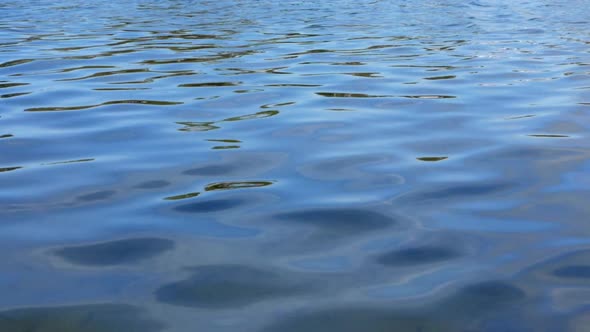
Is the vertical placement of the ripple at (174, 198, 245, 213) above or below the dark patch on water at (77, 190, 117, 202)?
above

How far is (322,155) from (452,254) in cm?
151

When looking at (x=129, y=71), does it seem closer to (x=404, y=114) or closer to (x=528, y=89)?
(x=404, y=114)

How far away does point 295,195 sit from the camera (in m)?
3.67

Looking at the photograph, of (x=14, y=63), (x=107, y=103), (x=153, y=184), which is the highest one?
(x=153, y=184)

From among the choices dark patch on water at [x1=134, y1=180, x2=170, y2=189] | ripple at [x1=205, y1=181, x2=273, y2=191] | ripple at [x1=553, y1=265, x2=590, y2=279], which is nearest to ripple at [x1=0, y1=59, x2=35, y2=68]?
dark patch on water at [x1=134, y1=180, x2=170, y2=189]

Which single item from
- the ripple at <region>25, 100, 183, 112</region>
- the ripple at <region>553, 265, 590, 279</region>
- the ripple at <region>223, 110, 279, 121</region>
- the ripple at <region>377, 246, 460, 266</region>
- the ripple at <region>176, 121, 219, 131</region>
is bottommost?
the ripple at <region>25, 100, 183, 112</region>

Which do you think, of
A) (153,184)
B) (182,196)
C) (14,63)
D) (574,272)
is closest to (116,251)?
(182,196)

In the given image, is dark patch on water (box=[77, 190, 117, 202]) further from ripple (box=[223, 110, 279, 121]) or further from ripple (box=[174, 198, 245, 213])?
ripple (box=[223, 110, 279, 121])

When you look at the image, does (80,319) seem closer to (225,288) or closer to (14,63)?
(225,288)

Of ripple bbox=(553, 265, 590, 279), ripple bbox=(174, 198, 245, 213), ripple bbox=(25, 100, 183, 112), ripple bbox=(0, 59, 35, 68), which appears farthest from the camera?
ripple bbox=(0, 59, 35, 68)

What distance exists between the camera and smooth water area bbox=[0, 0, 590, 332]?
2.55 meters

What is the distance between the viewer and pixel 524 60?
26.6ft

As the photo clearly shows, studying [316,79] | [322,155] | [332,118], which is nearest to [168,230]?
[322,155]

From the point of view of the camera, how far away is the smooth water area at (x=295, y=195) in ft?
8.36
